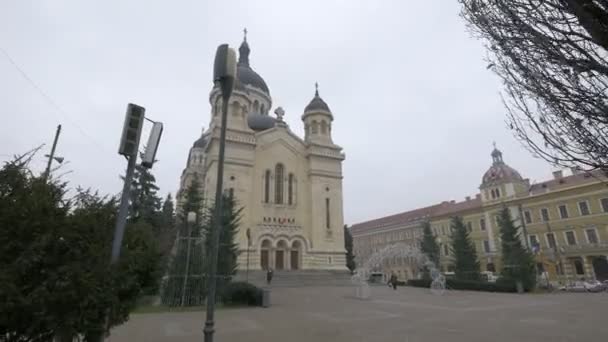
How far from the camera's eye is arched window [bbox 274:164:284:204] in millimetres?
34938

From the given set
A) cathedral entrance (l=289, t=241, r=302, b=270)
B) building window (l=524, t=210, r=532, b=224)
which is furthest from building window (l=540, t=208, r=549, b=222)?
cathedral entrance (l=289, t=241, r=302, b=270)

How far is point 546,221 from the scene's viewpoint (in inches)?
1551

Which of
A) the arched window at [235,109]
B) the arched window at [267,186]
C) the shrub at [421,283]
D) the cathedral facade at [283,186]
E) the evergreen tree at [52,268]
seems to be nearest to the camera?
the evergreen tree at [52,268]

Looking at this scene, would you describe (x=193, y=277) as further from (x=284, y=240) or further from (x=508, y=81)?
(x=284, y=240)

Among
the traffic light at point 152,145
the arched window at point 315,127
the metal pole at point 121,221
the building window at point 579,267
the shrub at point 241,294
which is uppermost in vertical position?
the arched window at point 315,127

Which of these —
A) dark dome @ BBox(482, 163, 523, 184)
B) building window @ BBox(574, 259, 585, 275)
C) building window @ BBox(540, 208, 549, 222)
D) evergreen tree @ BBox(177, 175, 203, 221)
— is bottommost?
building window @ BBox(574, 259, 585, 275)

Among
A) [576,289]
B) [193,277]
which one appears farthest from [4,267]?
[576,289]

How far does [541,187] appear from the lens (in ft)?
140

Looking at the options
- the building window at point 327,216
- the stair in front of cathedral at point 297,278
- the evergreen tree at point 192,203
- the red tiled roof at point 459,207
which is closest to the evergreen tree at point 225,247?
the evergreen tree at point 192,203

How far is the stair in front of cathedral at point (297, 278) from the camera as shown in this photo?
2659cm

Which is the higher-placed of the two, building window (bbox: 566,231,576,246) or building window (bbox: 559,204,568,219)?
building window (bbox: 559,204,568,219)

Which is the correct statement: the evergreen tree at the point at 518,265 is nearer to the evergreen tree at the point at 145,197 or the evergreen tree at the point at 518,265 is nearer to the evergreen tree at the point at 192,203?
the evergreen tree at the point at 192,203

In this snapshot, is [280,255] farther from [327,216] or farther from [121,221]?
[121,221]

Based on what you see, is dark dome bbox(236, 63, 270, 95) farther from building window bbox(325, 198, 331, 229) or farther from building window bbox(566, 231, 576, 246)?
building window bbox(566, 231, 576, 246)
